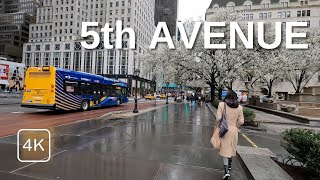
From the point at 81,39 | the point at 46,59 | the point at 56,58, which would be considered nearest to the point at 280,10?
the point at 81,39

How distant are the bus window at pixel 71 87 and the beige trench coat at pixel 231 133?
15.7 metres

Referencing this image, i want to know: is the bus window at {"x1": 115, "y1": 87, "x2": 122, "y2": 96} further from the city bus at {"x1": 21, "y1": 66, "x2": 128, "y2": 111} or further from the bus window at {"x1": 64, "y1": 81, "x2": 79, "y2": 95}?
the bus window at {"x1": 64, "y1": 81, "x2": 79, "y2": 95}

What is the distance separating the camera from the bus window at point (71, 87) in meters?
18.8

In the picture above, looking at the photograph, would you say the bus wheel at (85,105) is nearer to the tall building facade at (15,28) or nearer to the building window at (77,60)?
the building window at (77,60)

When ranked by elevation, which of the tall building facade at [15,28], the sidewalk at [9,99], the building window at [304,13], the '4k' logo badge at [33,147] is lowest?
the '4k' logo badge at [33,147]

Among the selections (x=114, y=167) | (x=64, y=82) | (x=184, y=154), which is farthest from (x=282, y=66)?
(x=114, y=167)

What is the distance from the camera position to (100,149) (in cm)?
728

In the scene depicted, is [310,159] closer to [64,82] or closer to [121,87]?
[64,82]

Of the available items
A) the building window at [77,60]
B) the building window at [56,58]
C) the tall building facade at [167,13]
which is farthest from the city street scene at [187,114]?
the tall building facade at [167,13]

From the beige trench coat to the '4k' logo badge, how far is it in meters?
4.09

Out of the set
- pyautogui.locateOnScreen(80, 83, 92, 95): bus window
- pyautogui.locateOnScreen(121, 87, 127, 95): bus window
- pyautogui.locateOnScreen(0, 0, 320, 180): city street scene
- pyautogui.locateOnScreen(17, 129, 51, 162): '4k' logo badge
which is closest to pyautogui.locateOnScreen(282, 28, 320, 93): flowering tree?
pyautogui.locateOnScreen(0, 0, 320, 180): city street scene

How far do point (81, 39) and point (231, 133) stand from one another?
101452mm

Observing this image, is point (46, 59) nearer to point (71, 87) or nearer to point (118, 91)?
point (118, 91)

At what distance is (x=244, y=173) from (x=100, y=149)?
13.0ft
